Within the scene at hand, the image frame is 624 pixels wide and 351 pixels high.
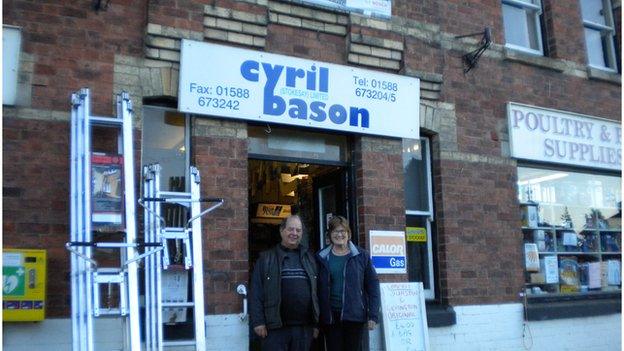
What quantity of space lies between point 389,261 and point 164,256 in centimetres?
270

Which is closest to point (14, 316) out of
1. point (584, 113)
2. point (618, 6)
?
point (584, 113)

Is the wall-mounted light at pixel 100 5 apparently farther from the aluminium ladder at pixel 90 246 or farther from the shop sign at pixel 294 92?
the aluminium ladder at pixel 90 246

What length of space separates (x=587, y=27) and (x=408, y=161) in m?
4.27

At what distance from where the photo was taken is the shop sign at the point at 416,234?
8.14 metres

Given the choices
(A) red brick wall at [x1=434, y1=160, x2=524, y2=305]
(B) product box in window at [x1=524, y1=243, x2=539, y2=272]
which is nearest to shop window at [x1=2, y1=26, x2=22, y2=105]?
(A) red brick wall at [x1=434, y1=160, x2=524, y2=305]

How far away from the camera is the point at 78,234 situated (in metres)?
5.49

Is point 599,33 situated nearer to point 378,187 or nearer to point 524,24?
point 524,24

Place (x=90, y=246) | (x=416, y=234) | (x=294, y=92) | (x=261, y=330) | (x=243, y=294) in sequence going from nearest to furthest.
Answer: (x=90, y=246)
(x=261, y=330)
(x=243, y=294)
(x=294, y=92)
(x=416, y=234)

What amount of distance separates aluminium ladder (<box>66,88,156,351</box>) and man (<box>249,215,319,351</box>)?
1.08 metres

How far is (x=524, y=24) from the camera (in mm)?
9922

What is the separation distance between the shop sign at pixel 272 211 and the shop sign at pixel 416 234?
1.61 m

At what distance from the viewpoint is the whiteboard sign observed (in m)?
7.32

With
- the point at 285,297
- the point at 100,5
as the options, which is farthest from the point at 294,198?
the point at 100,5

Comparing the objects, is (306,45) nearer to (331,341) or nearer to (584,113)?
(331,341)
